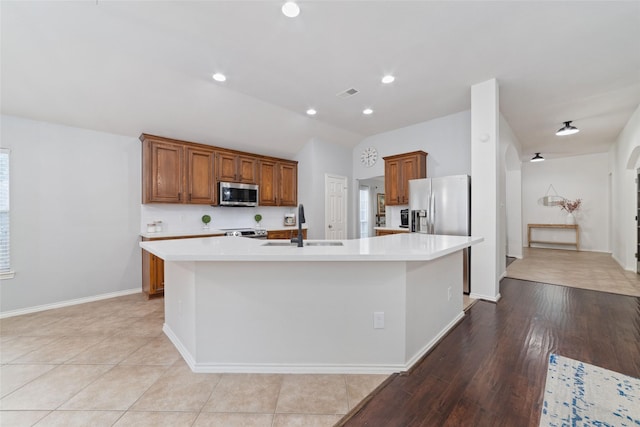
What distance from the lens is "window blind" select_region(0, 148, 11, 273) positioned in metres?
3.05

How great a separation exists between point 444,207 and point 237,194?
11.7 ft

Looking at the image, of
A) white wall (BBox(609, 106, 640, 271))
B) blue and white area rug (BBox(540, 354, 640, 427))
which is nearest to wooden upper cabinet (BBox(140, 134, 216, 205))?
blue and white area rug (BBox(540, 354, 640, 427))

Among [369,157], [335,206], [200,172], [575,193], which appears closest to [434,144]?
[369,157]

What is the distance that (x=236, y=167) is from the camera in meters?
4.79

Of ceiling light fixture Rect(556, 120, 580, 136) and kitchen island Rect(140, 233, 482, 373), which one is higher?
ceiling light fixture Rect(556, 120, 580, 136)

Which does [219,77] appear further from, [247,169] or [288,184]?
[288,184]

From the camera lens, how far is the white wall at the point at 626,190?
14.8 ft

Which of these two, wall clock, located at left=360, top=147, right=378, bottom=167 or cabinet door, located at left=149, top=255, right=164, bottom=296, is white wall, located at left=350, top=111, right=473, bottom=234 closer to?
wall clock, located at left=360, top=147, right=378, bottom=167

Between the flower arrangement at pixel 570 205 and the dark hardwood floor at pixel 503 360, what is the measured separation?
5252 mm

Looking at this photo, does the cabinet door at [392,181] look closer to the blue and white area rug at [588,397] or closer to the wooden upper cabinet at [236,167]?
the wooden upper cabinet at [236,167]

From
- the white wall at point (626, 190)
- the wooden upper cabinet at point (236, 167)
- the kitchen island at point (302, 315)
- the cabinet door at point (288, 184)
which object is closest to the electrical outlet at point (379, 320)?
the kitchen island at point (302, 315)

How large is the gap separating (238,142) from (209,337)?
365 centimetres

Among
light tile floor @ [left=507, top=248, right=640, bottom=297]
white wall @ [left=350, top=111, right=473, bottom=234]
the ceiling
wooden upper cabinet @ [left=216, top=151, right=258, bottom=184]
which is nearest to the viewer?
the ceiling

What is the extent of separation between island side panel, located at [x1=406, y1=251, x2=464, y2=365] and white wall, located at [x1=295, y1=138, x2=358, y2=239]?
306 centimetres
